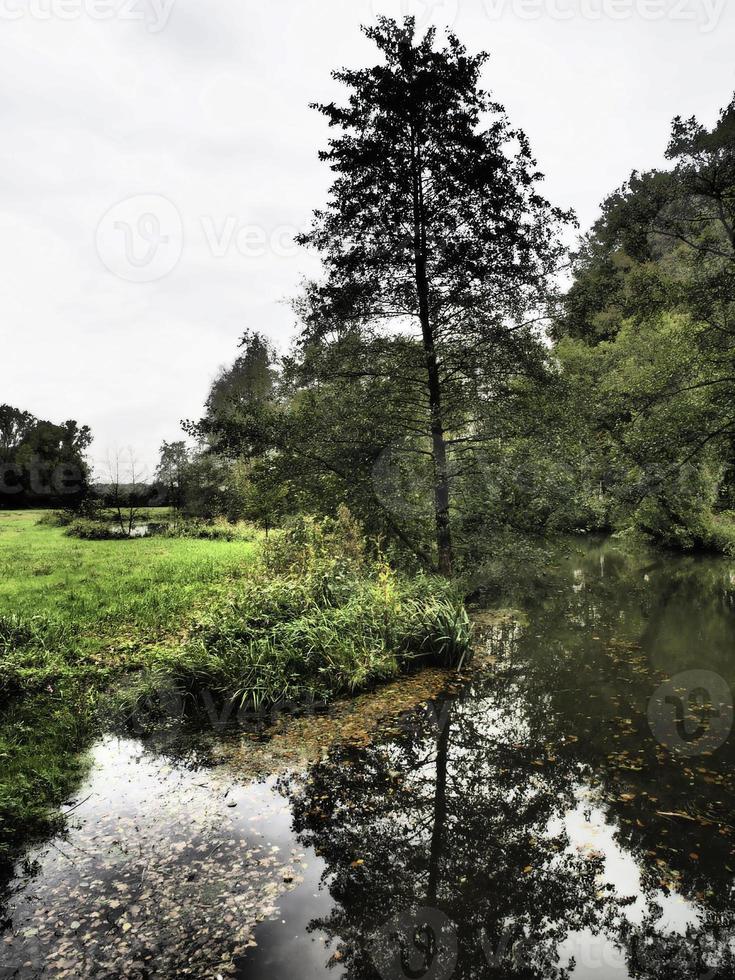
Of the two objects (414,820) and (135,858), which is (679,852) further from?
(135,858)

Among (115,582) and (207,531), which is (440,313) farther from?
(207,531)

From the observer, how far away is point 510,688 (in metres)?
9.00

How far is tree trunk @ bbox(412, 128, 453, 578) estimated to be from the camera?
12.4 metres

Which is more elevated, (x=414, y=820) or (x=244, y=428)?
(x=244, y=428)

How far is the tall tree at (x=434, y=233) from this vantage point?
12102mm

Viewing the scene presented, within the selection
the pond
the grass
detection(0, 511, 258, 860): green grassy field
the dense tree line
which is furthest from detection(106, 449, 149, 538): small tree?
the pond

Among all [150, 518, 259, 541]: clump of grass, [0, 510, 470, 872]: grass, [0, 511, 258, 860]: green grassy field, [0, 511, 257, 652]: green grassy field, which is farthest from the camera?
[150, 518, 259, 541]: clump of grass

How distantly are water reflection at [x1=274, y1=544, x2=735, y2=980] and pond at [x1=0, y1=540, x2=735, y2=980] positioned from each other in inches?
0.7

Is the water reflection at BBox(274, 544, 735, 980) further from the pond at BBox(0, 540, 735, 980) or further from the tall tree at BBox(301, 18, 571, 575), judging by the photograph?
the tall tree at BBox(301, 18, 571, 575)

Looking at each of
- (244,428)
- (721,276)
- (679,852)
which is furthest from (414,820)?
(721,276)

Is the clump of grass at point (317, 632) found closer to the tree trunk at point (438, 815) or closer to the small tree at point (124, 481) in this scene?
the tree trunk at point (438, 815)

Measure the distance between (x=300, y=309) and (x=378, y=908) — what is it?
38.3ft

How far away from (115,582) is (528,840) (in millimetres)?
11790

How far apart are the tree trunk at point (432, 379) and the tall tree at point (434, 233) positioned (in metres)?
0.03
